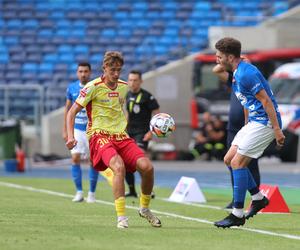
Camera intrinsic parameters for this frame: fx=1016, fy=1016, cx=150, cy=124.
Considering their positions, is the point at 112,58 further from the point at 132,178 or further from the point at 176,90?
the point at 176,90

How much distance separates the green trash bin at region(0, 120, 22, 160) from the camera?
29375 millimetres

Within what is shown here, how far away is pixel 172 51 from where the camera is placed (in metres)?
33.8

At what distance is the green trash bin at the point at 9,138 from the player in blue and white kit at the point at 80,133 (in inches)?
544

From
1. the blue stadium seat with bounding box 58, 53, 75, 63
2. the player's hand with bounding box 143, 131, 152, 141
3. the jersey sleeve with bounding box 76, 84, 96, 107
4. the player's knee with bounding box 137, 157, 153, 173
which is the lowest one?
the player's hand with bounding box 143, 131, 152, 141

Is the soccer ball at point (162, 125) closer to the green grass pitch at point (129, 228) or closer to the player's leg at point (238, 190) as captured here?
the green grass pitch at point (129, 228)

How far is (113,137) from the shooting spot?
36.6ft

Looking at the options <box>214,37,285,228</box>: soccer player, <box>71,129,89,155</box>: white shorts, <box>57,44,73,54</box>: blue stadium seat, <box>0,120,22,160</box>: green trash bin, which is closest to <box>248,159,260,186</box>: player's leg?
<box>214,37,285,228</box>: soccer player

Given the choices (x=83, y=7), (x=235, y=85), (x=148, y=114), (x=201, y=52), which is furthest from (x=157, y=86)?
(x=235, y=85)

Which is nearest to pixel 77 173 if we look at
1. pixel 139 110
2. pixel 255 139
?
pixel 139 110

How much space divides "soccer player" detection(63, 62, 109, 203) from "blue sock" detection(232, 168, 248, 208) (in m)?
4.43

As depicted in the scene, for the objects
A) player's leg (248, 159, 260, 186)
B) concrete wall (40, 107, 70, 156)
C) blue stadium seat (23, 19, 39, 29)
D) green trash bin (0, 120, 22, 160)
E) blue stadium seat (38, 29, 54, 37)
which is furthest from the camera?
blue stadium seat (23, 19, 39, 29)

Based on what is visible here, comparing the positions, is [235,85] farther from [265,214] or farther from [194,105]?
[194,105]

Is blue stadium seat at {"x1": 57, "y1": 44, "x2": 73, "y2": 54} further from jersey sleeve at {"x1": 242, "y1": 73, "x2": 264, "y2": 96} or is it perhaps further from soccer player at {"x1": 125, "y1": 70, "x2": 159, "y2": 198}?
jersey sleeve at {"x1": 242, "y1": 73, "x2": 264, "y2": 96}

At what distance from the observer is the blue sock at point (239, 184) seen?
10844 mm
